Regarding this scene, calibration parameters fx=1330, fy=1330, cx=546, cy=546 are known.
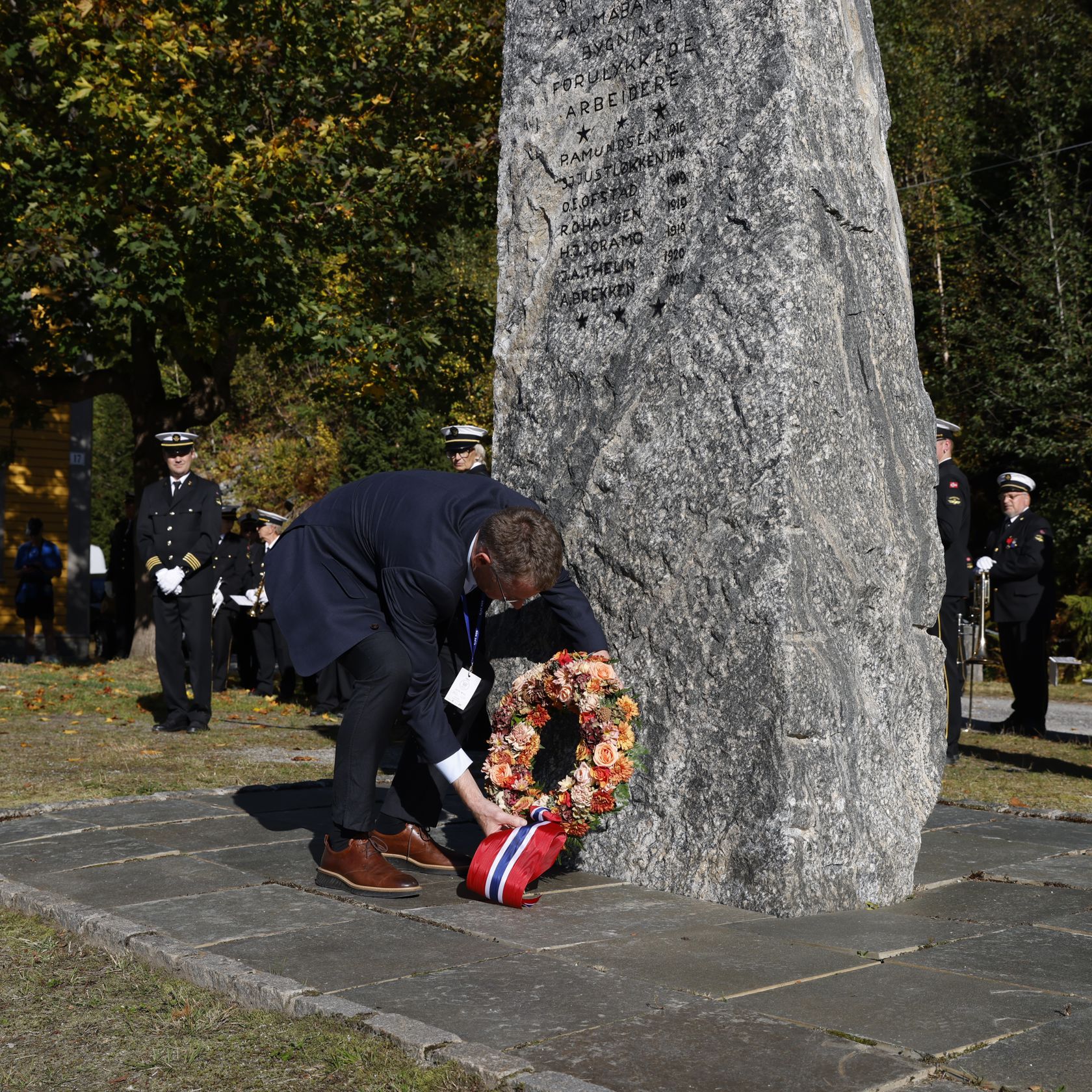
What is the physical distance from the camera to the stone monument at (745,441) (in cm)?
470

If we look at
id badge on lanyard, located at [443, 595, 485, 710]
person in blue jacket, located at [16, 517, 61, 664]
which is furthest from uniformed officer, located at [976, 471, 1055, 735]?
person in blue jacket, located at [16, 517, 61, 664]

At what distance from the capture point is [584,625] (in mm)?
4965

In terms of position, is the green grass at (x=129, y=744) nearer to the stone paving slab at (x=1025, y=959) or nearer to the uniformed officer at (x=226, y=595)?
the uniformed officer at (x=226, y=595)

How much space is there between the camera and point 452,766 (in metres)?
4.55

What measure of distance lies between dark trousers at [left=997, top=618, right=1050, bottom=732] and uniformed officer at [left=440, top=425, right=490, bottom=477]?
4.87 metres

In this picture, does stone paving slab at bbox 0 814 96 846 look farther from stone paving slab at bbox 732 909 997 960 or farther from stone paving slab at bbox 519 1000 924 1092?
stone paving slab at bbox 519 1000 924 1092

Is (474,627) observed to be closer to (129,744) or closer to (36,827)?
(36,827)

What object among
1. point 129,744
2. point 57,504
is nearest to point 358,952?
point 129,744

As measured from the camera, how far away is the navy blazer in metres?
4.55

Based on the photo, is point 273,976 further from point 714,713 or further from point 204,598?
point 204,598

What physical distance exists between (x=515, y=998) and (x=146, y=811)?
10.8 feet

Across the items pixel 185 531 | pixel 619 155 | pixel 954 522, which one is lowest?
pixel 185 531

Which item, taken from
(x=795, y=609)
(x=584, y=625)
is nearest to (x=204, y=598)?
(x=584, y=625)

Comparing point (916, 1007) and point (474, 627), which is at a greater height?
point (474, 627)
